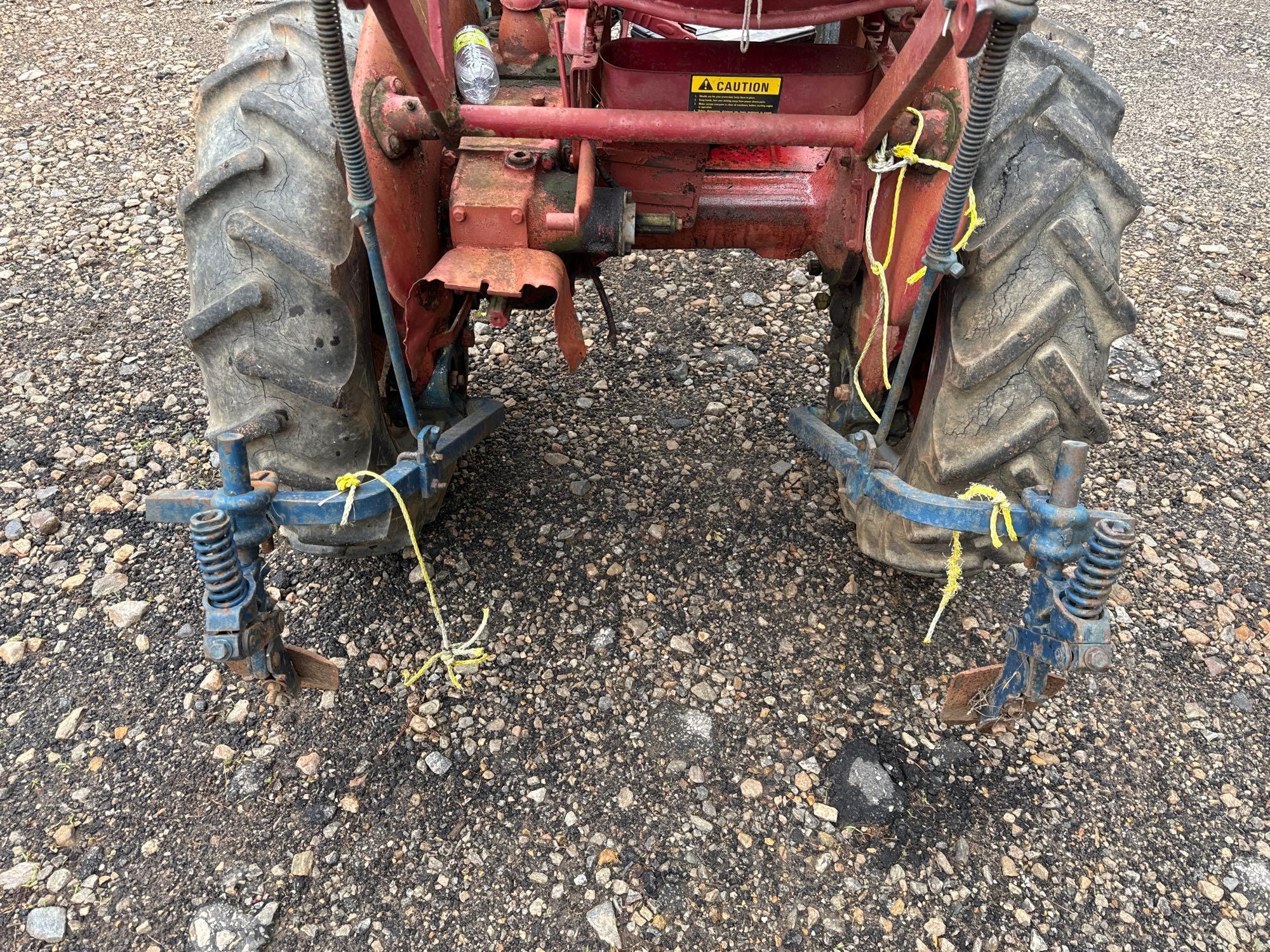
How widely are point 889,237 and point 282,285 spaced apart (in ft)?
4.61

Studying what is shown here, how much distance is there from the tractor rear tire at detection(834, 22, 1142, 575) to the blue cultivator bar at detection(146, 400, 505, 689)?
1.28m

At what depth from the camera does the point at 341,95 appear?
5.55ft

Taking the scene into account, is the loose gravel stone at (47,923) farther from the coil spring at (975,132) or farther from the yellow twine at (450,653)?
the coil spring at (975,132)

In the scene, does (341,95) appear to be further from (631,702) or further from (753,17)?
(631,702)

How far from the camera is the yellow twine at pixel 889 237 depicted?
82.2 inches

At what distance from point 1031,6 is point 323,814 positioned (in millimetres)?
2212

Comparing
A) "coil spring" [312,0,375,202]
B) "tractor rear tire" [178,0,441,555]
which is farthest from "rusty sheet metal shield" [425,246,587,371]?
"coil spring" [312,0,375,202]

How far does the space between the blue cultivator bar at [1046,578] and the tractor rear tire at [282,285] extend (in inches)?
48.8

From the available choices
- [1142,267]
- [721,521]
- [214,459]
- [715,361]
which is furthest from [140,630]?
[1142,267]

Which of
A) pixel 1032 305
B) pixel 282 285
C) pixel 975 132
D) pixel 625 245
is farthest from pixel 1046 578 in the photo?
pixel 282 285

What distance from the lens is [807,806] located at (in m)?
2.38

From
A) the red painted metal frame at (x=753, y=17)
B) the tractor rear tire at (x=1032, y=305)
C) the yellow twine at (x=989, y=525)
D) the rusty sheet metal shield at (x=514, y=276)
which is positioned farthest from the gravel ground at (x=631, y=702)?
the red painted metal frame at (x=753, y=17)

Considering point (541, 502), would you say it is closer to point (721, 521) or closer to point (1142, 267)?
point (721, 521)

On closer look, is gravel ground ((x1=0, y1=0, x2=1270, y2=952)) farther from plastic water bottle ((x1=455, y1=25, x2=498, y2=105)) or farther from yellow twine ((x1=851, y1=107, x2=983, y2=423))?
plastic water bottle ((x1=455, y1=25, x2=498, y2=105))
